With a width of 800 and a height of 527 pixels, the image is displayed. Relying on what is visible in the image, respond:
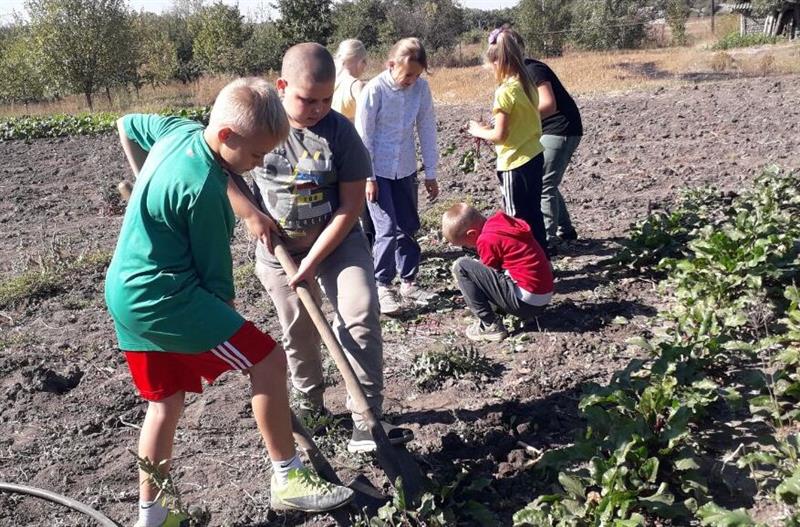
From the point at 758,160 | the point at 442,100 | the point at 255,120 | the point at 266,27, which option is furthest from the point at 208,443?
the point at 266,27

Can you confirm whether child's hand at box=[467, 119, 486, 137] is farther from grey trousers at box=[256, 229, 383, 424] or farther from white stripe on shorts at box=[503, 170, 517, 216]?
grey trousers at box=[256, 229, 383, 424]

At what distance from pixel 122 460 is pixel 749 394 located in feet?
9.44

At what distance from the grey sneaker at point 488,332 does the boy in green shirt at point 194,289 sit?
180cm

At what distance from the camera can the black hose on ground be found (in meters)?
2.79

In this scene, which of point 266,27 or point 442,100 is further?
point 266,27

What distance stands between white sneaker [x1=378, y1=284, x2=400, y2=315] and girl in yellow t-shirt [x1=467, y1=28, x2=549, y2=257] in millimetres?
956

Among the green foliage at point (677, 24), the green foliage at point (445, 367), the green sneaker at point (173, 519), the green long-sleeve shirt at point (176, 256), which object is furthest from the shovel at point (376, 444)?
the green foliage at point (677, 24)

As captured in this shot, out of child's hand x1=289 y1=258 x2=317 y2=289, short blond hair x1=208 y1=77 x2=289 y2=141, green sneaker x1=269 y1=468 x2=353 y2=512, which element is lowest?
green sneaker x1=269 y1=468 x2=353 y2=512

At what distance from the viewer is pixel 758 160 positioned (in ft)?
24.3

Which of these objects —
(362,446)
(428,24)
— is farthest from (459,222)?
(428,24)

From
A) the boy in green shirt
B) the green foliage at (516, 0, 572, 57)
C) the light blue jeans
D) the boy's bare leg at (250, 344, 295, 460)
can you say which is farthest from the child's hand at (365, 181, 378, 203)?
the green foliage at (516, 0, 572, 57)

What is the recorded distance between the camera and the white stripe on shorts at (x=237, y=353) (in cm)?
241

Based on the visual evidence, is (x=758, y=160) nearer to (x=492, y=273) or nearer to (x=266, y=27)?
(x=492, y=273)

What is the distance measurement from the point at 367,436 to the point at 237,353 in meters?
0.86
